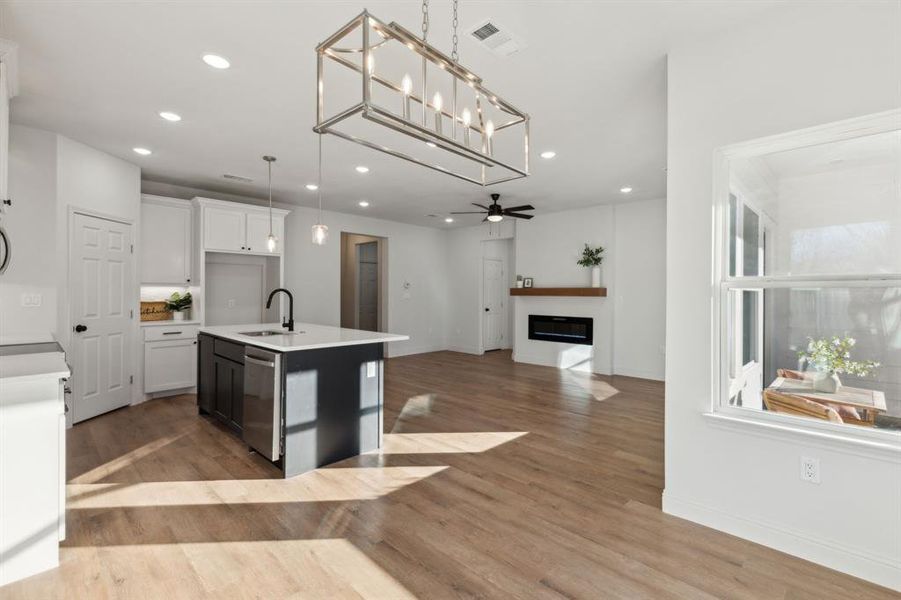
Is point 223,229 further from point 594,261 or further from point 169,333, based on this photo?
point 594,261

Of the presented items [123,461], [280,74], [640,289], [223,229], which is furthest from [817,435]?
[223,229]

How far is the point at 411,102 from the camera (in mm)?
3395

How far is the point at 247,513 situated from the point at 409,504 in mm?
950

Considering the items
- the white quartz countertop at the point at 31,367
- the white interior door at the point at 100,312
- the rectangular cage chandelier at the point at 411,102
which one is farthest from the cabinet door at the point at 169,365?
the rectangular cage chandelier at the point at 411,102

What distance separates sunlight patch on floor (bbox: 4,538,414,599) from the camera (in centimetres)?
185

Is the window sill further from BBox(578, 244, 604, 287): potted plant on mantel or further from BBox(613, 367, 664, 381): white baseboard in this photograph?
BBox(578, 244, 604, 287): potted plant on mantel

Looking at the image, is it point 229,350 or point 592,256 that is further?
point 592,256

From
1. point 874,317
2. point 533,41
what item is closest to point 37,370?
point 533,41

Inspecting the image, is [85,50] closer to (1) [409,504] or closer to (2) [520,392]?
(1) [409,504]

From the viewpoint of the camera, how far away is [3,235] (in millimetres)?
3473

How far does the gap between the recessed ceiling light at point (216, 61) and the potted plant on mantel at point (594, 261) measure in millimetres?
5689

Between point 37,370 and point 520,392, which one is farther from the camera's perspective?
point 520,392

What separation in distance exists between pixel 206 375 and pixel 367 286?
495 centimetres

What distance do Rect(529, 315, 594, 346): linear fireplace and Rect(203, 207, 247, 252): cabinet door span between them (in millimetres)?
4969
